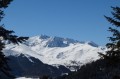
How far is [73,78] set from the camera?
4988 inches

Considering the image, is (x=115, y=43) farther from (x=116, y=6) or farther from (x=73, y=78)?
(x=73, y=78)

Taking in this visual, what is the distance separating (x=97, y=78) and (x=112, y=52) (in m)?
76.3

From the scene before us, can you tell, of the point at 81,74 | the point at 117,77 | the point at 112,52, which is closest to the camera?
the point at 117,77

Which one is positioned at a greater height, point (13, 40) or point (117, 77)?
point (13, 40)

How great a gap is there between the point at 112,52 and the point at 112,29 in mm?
1313

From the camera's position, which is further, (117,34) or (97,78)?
(97,78)

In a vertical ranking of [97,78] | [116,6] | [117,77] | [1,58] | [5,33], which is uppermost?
[97,78]

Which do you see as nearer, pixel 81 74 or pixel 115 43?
pixel 115 43

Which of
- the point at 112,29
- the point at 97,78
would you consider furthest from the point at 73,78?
the point at 112,29

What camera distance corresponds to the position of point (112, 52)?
19922 mm

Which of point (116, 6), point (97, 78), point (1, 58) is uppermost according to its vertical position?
point (97, 78)

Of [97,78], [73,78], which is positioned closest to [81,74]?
[73,78]

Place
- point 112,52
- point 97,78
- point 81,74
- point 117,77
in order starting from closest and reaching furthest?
point 117,77 → point 112,52 → point 97,78 → point 81,74

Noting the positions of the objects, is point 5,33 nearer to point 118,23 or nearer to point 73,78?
point 118,23
